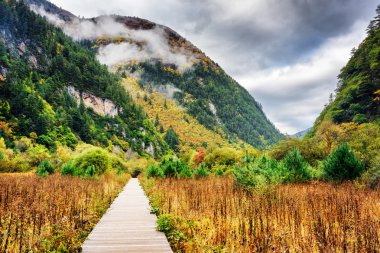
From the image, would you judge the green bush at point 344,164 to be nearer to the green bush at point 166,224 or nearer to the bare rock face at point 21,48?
the green bush at point 166,224

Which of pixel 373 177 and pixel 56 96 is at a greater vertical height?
pixel 56 96

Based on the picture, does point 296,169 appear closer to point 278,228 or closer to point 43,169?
point 278,228

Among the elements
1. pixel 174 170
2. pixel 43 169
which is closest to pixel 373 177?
pixel 174 170

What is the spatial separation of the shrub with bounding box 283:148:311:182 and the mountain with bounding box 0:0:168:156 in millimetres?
58214

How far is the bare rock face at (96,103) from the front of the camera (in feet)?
352

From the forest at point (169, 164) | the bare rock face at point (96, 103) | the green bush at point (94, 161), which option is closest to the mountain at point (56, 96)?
the bare rock face at point (96, 103)

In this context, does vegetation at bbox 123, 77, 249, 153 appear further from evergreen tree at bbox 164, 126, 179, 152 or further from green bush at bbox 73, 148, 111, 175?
green bush at bbox 73, 148, 111, 175

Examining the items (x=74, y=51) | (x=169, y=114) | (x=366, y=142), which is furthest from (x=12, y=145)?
(x=169, y=114)

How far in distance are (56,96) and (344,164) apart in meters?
87.6

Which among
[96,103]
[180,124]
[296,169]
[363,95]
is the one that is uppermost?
[180,124]

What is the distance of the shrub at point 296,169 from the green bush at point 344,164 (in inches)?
61.2

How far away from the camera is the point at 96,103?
112 metres

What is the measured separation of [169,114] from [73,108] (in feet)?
302

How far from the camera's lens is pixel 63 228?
6527 mm
